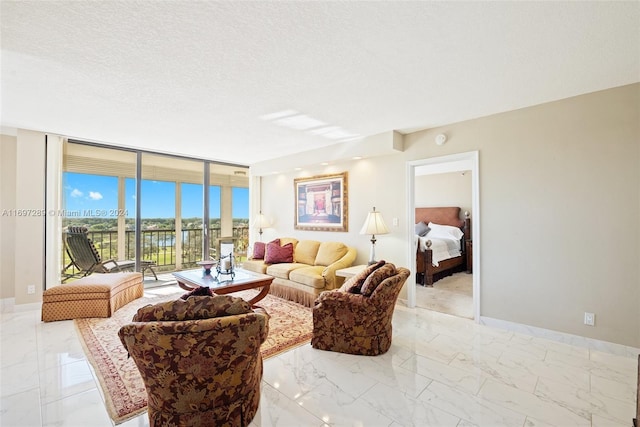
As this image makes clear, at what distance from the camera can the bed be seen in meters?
5.28

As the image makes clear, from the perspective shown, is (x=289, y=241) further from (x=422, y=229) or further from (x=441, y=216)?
(x=441, y=216)

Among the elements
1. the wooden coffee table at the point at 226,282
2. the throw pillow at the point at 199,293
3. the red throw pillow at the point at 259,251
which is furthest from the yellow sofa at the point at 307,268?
the throw pillow at the point at 199,293

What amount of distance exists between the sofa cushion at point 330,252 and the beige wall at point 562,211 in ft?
6.51

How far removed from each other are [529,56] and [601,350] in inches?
112

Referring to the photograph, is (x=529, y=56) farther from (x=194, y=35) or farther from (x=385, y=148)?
(x=194, y=35)

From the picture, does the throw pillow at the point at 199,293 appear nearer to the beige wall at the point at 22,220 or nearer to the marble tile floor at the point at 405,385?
the marble tile floor at the point at 405,385

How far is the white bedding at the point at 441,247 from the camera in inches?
207

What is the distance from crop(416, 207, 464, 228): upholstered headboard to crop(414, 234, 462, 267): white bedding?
727mm

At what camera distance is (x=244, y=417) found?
5.73ft

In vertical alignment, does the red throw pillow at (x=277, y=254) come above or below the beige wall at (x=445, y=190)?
below

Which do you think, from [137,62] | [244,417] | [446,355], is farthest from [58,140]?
[446,355]

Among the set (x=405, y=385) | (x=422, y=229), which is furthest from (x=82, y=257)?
(x=422, y=229)

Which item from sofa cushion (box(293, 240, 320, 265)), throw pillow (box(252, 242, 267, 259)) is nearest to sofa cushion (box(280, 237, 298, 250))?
sofa cushion (box(293, 240, 320, 265))

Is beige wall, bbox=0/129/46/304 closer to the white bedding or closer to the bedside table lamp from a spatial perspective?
the bedside table lamp
